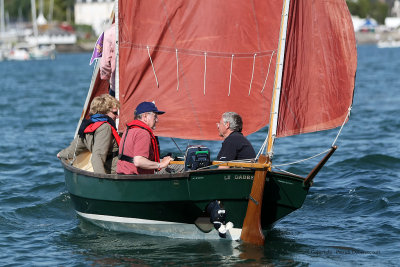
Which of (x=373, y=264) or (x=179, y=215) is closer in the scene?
(x=373, y=264)

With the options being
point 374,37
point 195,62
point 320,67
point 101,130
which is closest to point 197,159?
point 101,130

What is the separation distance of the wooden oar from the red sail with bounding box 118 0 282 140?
234 cm

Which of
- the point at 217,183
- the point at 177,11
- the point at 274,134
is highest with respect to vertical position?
the point at 177,11

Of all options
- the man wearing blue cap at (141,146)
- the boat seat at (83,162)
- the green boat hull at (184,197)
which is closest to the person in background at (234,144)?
the green boat hull at (184,197)

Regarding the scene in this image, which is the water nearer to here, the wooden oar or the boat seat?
the wooden oar

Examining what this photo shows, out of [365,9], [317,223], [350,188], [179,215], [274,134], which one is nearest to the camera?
[274,134]

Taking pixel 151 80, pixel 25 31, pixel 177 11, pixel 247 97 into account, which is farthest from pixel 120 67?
pixel 25 31

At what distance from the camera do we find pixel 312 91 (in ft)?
35.2

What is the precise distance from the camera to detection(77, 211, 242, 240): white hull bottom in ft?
36.5

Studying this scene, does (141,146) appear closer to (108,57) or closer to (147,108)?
(147,108)

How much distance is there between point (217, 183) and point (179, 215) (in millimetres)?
943

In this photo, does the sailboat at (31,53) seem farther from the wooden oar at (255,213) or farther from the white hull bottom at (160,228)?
the wooden oar at (255,213)

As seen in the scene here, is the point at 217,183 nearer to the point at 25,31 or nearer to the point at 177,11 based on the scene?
the point at 177,11

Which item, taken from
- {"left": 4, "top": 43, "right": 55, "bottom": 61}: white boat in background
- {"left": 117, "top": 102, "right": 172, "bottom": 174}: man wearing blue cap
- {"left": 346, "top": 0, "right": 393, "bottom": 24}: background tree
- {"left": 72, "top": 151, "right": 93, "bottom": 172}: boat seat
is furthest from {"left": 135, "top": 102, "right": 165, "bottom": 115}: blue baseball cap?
{"left": 346, "top": 0, "right": 393, "bottom": 24}: background tree
